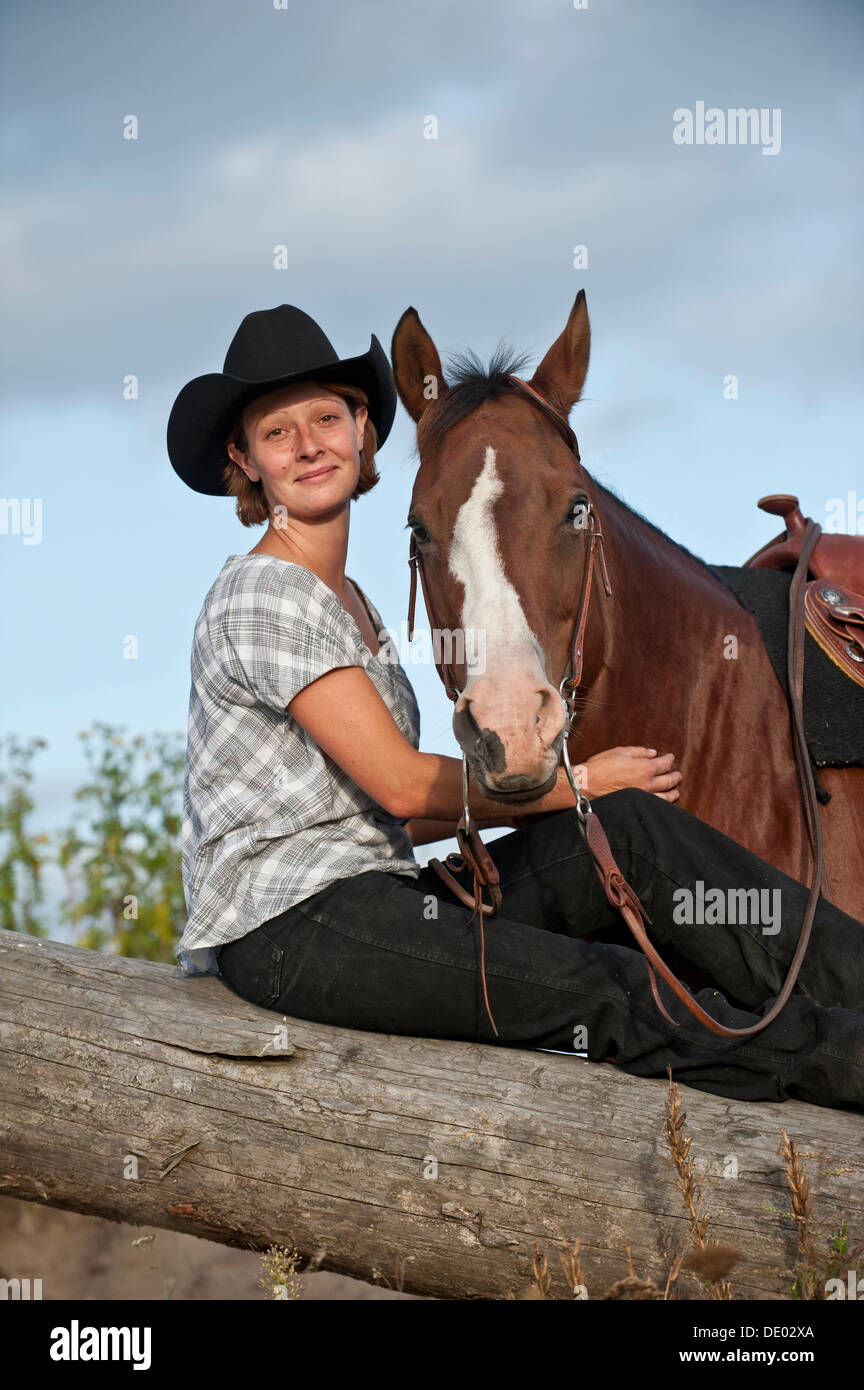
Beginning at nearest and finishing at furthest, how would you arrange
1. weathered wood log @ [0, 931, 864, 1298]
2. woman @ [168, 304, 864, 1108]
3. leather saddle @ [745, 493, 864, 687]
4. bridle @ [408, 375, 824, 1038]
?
1. weathered wood log @ [0, 931, 864, 1298]
2. bridle @ [408, 375, 824, 1038]
3. woman @ [168, 304, 864, 1108]
4. leather saddle @ [745, 493, 864, 687]

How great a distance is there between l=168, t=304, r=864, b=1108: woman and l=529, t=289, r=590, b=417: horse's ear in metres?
0.52

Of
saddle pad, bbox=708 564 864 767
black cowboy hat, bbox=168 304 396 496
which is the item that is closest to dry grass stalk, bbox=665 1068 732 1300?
saddle pad, bbox=708 564 864 767

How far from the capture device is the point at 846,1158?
2.80m

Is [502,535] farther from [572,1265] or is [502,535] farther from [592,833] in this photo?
[572,1265]

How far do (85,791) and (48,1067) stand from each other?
413cm

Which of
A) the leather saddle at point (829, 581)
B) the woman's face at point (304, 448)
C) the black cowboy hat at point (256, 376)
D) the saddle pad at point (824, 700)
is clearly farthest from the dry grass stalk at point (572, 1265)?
the black cowboy hat at point (256, 376)

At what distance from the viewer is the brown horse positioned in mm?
2750

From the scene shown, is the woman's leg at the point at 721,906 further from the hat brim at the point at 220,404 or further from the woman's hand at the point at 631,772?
the hat brim at the point at 220,404

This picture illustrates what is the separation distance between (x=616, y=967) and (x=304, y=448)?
1730 mm

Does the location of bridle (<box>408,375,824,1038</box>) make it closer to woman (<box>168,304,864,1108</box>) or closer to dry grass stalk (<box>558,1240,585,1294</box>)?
woman (<box>168,304,864,1108</box>)

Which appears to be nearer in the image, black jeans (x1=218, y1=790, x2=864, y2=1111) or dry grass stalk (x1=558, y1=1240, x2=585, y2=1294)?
dry grass stalk (x1=558, y1=1240, x2=585, y2=1294)

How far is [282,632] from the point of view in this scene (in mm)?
3172

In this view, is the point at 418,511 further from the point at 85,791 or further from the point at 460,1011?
the point at 85,791

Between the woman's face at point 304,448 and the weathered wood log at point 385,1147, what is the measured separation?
1483 mm
